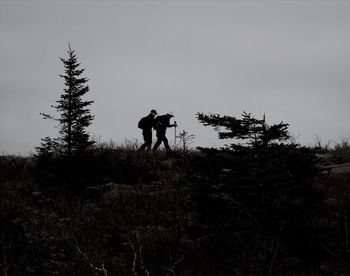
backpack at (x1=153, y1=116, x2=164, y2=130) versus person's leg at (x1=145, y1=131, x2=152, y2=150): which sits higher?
backpack at (x1=153, y1=116, x2=164, y2=130)

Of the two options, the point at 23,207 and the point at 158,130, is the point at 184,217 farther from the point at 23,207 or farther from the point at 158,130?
the point at 158,130

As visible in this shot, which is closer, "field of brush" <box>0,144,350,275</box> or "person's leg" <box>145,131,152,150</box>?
"field of brush" <box>0,144,350,275</box>

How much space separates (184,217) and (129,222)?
1.45 meters

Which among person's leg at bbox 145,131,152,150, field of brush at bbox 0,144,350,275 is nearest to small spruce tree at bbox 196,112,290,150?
field of brush at bbox 0,144,350,275

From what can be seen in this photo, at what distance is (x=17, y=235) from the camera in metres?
10.4

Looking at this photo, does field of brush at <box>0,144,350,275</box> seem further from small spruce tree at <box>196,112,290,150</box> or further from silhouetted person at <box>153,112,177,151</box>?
silhouetted person at <box>153,112,177,151</box>

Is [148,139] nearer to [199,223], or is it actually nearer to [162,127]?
[162,127]

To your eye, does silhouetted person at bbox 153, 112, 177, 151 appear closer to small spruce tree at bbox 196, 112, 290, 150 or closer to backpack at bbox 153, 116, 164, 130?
backpack at bbox 153, 116, 164, 130

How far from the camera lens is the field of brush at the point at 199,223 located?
8203mm

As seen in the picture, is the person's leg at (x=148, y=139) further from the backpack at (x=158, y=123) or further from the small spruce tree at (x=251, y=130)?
the small spruce tree at (x=251, y=130)

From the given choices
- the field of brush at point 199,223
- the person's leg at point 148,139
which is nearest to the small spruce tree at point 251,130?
the field of brush at point 199,223

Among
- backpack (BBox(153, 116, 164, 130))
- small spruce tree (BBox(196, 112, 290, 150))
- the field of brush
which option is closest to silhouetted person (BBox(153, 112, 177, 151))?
backpack (BBox(153, 116, 164, 130))

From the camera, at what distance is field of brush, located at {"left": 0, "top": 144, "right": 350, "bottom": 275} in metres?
8.20

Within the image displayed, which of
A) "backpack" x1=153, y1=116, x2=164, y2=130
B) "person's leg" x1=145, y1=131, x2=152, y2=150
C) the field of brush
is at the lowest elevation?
the field of brush
